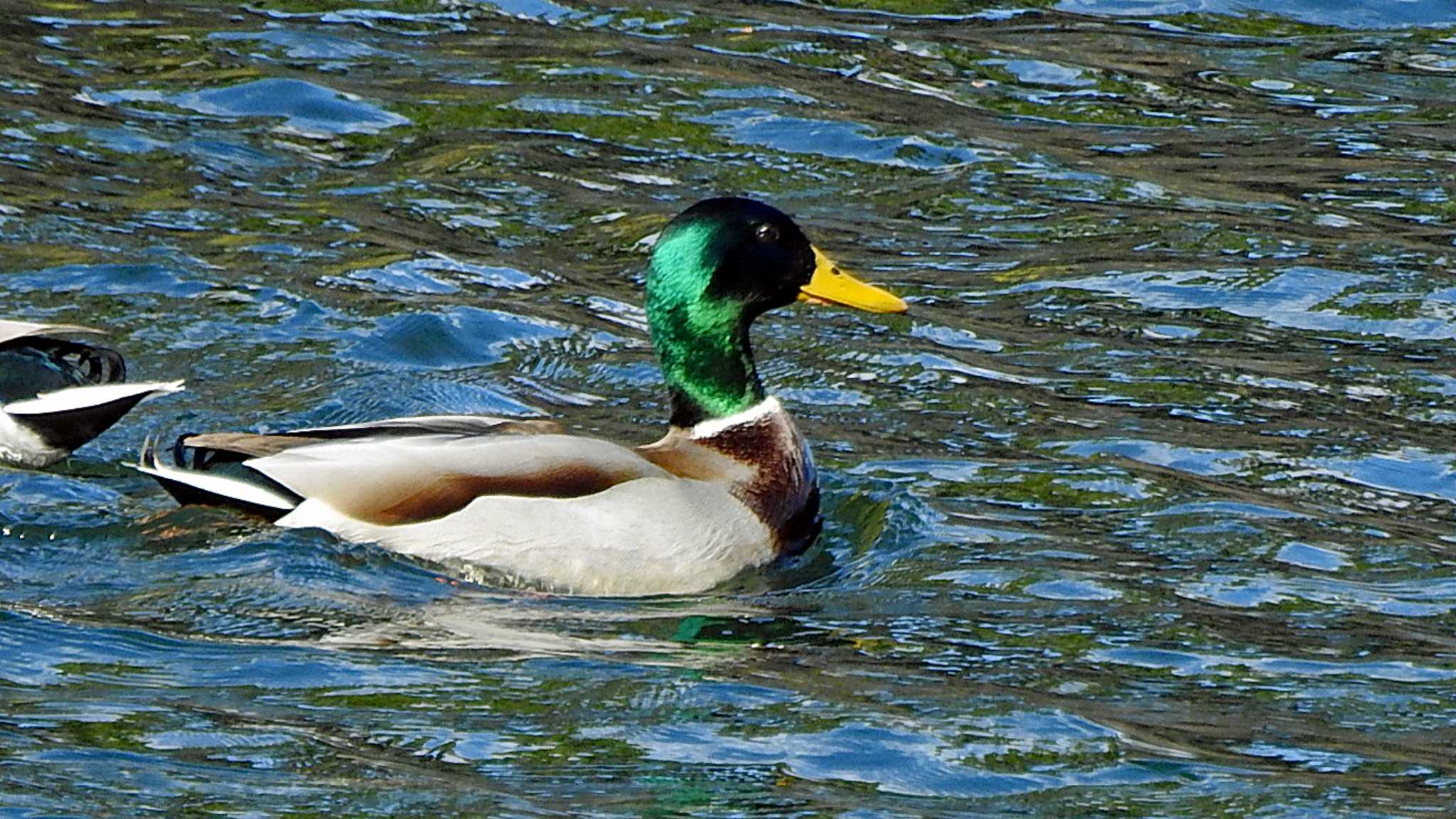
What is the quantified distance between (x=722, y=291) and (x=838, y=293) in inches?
16.9

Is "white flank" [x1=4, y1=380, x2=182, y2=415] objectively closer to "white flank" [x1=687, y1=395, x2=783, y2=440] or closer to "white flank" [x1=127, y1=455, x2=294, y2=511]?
"white flank" [x1=127, y1=455, x2=294, y2=511]

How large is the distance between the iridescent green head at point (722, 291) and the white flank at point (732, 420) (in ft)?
0.06

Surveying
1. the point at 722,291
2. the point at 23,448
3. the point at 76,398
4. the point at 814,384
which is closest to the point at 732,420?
the point at 722,291

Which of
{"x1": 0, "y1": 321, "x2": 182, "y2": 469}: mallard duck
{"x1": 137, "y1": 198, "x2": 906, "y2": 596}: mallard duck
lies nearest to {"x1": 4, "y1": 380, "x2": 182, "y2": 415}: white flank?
{"x1": 0, "y1": 321, "x2": 182, "y2": 469}: mallard duck

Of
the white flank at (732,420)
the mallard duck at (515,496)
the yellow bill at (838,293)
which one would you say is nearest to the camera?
the mallard duck at (515,496)

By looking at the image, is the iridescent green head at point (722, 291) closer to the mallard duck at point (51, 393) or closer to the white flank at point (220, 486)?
the white flank at point (220, 486)

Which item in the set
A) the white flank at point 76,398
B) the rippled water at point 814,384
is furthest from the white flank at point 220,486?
the white flank at point 76,398

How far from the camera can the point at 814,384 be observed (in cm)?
962

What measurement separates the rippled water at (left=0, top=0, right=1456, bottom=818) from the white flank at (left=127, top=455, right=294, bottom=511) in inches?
4.8

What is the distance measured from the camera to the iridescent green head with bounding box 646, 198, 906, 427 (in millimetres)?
8070

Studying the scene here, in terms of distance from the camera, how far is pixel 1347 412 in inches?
359

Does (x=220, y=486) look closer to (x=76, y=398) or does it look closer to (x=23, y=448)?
(x=76, y=398)

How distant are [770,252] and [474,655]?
1.99 metres

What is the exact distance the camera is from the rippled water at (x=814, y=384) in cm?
603
